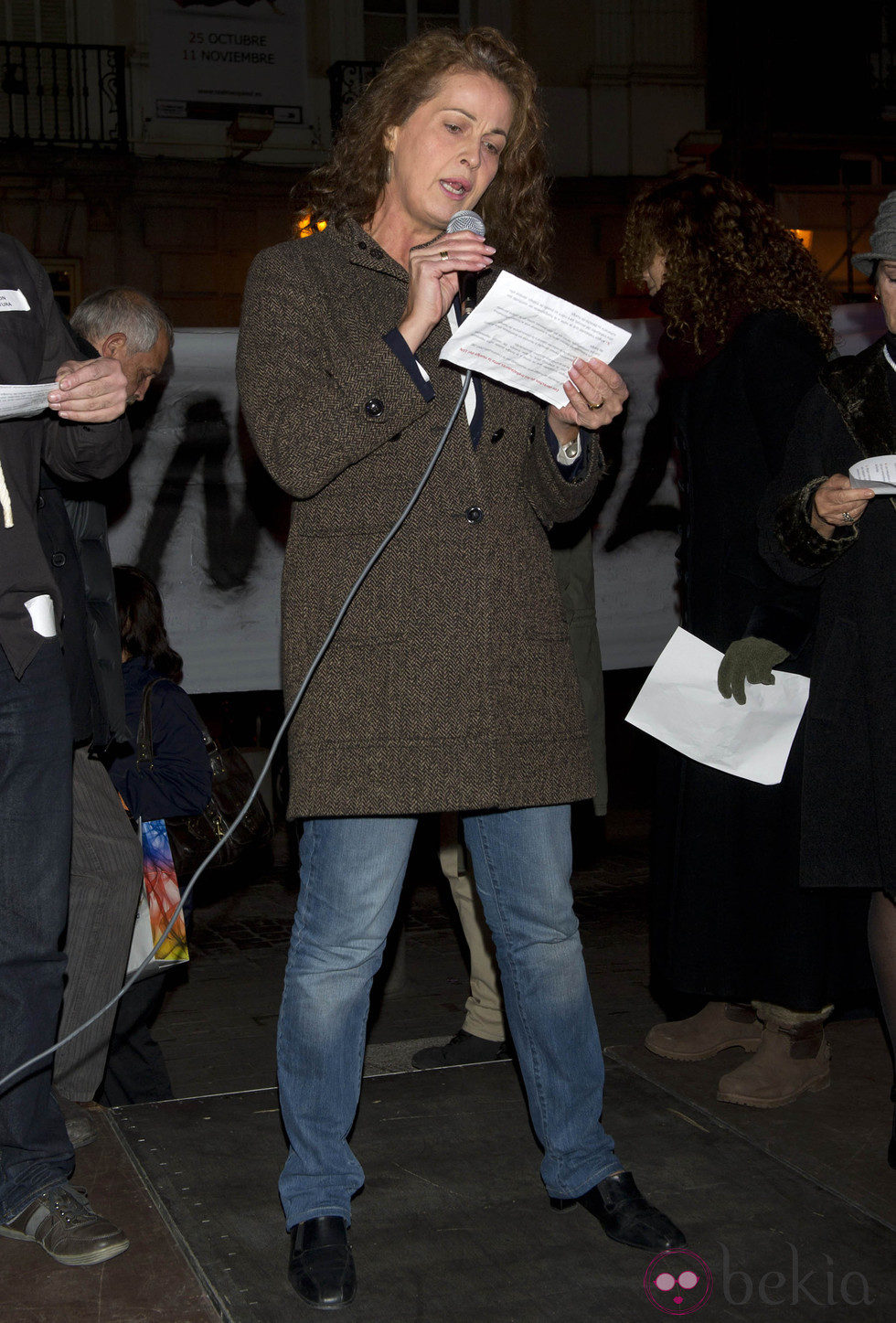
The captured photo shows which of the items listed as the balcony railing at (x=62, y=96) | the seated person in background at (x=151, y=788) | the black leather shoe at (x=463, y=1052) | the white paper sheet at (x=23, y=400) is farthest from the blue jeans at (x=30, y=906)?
the balcony railing at (x=62, y=96)

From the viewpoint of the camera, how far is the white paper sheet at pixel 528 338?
7.98 feet

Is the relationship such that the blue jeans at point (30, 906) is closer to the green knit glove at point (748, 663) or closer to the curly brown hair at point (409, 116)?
the curly brown hair at point (409, 116)

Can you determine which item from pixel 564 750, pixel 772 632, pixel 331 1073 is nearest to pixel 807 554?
pixel 772 632

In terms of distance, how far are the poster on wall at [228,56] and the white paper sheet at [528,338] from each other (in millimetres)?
14979

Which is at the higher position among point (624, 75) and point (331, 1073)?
point (624, 75)

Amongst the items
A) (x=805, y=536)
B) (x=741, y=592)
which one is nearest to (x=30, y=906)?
(x=805, y=536)

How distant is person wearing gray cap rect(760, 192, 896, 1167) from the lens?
3.02m

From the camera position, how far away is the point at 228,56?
52.5 feet

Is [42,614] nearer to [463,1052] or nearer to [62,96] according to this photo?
[463,1052]

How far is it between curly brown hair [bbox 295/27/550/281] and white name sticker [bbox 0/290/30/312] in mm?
633

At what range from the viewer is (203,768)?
3.80 metres

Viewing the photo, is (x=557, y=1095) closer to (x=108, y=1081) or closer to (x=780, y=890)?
(x=780, y=890)

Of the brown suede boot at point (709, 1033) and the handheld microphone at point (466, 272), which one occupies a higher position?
the handheld microphone at point (466, 272)

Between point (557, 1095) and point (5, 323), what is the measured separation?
186 centimetres
